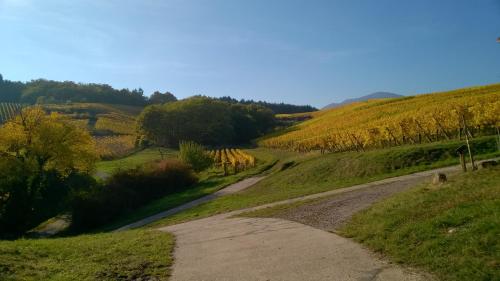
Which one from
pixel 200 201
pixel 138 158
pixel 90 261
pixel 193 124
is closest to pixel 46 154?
pixel 200 201

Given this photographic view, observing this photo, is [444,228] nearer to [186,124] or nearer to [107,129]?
[186,124]

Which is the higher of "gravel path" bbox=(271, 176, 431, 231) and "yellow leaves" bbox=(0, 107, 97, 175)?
"yellow leaves" bbox=(0, 107, 97, 175)

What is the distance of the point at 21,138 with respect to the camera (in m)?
37.2

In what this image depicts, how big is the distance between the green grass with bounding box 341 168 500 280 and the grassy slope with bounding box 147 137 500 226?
1015cm

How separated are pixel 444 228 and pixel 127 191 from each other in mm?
28716

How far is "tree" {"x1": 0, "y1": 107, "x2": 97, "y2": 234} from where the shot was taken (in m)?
34.1

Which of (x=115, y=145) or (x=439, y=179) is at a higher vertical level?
(x=115, y=145)

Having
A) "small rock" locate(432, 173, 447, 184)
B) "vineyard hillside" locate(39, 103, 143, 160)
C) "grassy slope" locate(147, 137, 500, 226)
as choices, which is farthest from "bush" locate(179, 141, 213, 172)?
"small rock" locate(432, 173, 447, 184)

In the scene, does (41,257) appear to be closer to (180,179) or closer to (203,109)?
(180,179)

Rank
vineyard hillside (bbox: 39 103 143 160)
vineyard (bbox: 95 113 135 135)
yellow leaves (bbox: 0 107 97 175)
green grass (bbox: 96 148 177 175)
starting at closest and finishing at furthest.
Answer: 1. yellow leaves (bbox: 0 107 97 175)
2. green grass (bbox: 96 148 177 175)
3. vineyard hillside (bbox: 39 103 143 160)
4. vineyard (bbox: 95 113 135 135)

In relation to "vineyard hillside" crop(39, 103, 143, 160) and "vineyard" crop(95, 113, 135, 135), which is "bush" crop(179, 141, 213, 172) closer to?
"vineyard hillside" crop(39, 103, 143, 160)

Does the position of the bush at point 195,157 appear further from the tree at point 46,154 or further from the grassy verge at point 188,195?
the tree at point 46,154

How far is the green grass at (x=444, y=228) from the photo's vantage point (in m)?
6.99

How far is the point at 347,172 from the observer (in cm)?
2655
